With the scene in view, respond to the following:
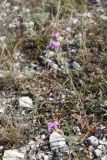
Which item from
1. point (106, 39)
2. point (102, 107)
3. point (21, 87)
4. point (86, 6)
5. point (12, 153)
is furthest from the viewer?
point (86, 6)

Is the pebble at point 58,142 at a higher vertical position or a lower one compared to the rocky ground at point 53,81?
lower

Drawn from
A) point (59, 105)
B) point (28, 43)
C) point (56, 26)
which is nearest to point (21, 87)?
point (59, 105)

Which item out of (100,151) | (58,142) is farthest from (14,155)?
(100,151)

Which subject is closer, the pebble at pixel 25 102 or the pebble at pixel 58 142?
the pebble at pixel 58 142

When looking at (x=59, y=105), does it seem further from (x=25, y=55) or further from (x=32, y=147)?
(x=25, y=55)

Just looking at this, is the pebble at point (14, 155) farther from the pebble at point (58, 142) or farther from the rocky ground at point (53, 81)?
the pebble at point (58, 142)

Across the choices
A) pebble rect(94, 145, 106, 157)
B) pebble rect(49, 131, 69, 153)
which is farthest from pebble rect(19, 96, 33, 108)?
pebble rect(94, 145, 106, 157)

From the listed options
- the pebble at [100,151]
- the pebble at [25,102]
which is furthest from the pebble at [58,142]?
the pebble at [25,102]
